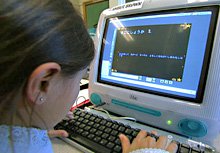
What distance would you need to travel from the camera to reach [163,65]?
543 mm

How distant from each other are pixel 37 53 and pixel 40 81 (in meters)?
0.05

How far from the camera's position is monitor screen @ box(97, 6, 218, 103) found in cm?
48

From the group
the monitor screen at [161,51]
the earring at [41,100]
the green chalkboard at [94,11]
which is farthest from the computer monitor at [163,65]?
the green chalkboard at [94,11]

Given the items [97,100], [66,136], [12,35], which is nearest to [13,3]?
[12,35]

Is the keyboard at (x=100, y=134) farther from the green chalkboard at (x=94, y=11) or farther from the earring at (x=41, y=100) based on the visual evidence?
the green chalkboard at (x=94, y=11)

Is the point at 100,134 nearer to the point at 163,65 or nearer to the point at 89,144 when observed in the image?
the point at 89,144

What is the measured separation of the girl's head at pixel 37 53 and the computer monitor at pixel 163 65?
25 cm

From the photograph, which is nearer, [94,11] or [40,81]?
[40,81]

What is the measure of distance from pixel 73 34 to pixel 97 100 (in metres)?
0.41

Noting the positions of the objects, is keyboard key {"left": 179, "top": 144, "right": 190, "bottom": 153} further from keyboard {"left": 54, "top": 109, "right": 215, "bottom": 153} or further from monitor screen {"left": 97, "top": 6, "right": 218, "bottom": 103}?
monitor screen {"left": 97, "top": 6, "right": 218, "bottom": 103}

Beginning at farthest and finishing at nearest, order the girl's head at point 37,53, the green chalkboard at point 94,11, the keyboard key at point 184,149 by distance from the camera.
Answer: the green chalkboard at point 94,11 → the keyboard key at point 184,149 → the girl's head at point 37,53

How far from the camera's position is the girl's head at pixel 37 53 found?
0.30 metres

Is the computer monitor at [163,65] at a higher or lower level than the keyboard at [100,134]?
higher

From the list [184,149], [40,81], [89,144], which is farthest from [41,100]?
[184,149]
